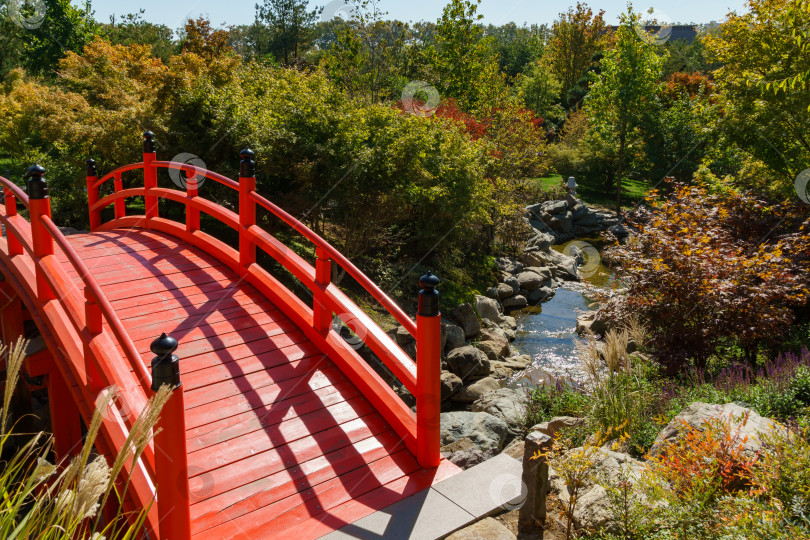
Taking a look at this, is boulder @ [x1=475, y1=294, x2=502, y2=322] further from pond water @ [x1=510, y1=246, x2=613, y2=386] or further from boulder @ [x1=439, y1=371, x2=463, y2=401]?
boulder @ [x1=439, y1=371, x2=463, y2=401]

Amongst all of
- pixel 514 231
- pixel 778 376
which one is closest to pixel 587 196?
pixel 514 231

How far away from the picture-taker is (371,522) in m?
3.38

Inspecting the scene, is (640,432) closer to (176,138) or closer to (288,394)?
(288,394)

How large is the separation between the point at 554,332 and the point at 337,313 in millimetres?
10285

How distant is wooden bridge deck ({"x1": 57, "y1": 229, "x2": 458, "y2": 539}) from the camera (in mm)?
3520

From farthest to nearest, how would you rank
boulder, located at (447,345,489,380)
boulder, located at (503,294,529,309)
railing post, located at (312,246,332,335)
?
boulder, located at (503,294,529,309), boulder, located at (447,345,489,380), railing post, located at (312,246,332,335)

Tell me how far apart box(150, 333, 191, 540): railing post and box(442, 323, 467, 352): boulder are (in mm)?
9133

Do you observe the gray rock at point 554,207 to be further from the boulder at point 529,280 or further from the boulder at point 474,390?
the boulder at point 474,390

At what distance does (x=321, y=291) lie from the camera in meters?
4.84

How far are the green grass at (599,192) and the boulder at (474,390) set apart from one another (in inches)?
715

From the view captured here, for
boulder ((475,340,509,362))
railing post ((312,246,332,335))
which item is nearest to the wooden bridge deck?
railing post ((312,246,332,335))

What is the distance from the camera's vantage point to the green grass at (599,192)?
1080 inches

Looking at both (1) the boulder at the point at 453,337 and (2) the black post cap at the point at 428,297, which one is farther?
(1) the boulder at the point at 453,337

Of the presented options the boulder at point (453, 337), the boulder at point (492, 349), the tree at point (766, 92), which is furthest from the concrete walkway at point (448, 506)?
the tree at point (766, 92)
